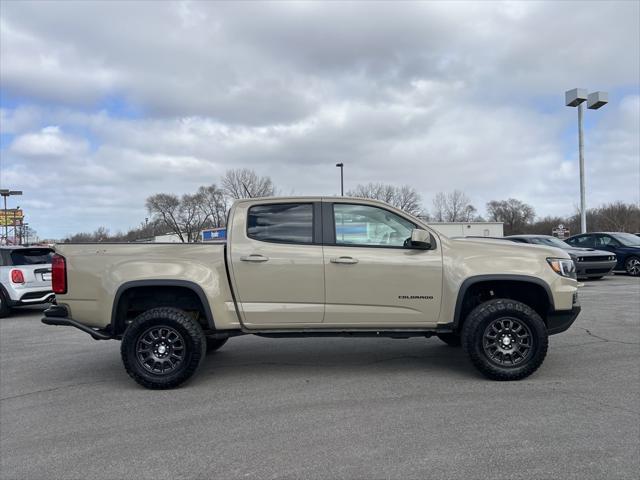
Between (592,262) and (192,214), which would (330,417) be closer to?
(592,262)

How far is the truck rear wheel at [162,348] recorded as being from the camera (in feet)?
16.5

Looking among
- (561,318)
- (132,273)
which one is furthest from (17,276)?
(561,318)

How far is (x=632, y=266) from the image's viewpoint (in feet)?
53.9

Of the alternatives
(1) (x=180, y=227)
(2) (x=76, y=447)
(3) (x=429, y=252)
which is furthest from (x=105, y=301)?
(1) (x=180, y=227)

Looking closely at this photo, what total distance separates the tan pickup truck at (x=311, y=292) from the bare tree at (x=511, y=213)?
305 feet

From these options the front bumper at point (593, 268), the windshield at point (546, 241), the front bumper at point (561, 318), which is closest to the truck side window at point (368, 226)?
the front bumper at point (561, 318)

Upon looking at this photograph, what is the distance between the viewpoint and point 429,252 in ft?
16.9

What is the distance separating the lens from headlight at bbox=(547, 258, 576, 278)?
5.17 metres

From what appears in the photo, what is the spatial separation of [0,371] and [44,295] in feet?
18.6

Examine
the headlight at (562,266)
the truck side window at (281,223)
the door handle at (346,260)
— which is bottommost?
the headlight at (562,266)

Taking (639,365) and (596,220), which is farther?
(596,220)

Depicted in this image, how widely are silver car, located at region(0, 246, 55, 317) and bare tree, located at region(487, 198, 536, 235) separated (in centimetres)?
9092

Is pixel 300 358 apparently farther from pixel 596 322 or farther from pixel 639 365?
pixel 596 322

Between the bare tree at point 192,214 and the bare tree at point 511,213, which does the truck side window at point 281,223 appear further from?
the bare tree at point 511,213
